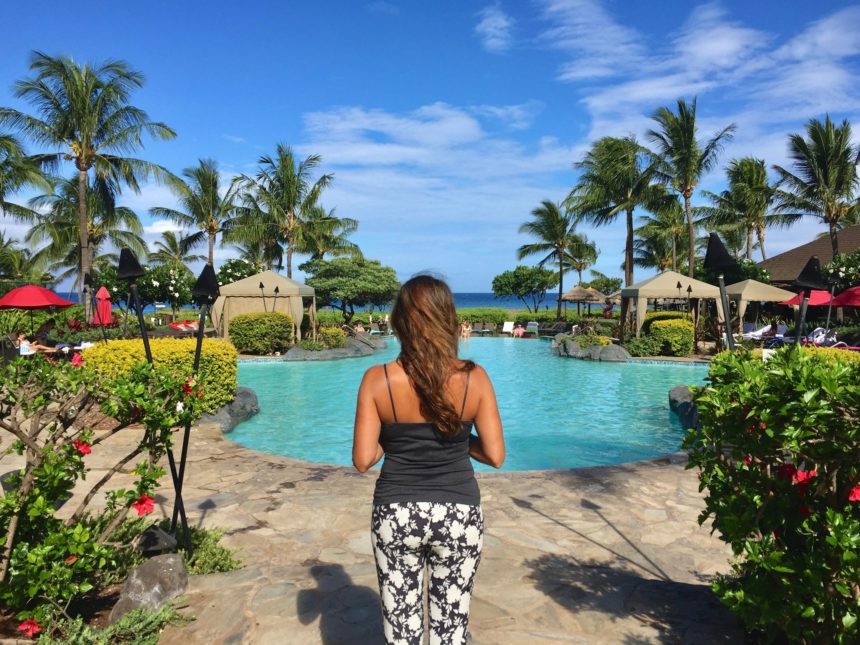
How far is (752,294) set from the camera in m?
19.4

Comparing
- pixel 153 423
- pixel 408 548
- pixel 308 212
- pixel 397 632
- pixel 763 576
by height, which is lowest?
pixel 397 632

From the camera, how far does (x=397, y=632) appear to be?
2014 millimetres

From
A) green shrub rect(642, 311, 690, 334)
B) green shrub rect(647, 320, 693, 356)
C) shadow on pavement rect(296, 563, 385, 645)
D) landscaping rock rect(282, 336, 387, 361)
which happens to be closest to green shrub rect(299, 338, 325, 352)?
landscaping rock rect(282, 336, 387, 361)

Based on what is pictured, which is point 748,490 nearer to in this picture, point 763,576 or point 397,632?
point 763,576

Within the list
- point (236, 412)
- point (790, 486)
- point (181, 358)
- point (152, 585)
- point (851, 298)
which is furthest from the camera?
point (851, 298)

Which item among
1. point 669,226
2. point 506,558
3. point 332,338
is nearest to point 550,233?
point 669,226

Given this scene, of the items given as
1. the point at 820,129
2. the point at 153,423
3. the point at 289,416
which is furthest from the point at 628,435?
the point at 820,129

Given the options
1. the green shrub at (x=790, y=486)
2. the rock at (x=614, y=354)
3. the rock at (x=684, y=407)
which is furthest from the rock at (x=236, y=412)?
the rock at (x=614, y=354)

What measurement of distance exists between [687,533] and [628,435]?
521 cm

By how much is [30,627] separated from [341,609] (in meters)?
1.48

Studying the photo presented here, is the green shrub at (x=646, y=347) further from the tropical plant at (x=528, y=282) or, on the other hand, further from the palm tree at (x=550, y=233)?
the tropical plant at (x=528, y=282)

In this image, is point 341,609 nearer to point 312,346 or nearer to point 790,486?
point 790,486

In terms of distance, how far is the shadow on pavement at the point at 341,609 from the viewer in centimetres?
288

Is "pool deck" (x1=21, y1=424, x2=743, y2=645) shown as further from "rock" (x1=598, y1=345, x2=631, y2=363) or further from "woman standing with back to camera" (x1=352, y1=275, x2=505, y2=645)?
"rock" (x1=598, y1=345, x2=631, y2=363)
